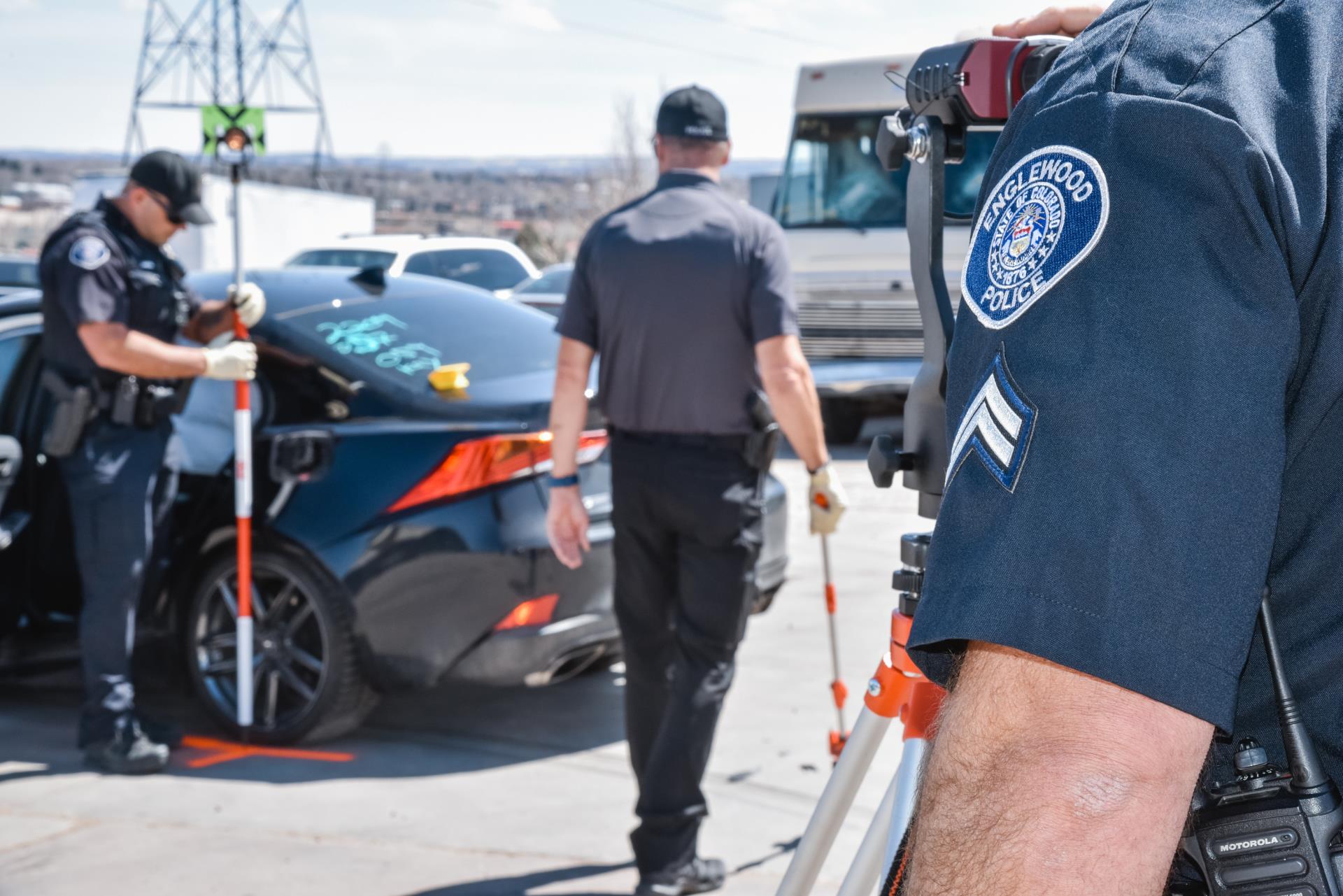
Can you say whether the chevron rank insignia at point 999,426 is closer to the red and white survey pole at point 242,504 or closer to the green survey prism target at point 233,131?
the red and white survey pole at point 242,504

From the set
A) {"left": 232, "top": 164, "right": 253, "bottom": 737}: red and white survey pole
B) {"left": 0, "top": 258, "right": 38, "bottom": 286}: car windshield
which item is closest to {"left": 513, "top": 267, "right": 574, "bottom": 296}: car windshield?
{"left": 0, "top": 258, "right": 38, "bottom": 286}: car windshield

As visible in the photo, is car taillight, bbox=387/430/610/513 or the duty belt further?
car taillight, bbox=387/430/610/513

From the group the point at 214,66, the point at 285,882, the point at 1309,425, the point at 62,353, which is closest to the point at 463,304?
the point at 62,353

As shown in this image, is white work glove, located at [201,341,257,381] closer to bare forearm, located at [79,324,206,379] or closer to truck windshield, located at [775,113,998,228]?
bare forearm, located at [79,324,206,379]

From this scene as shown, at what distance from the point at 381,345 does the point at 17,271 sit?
16757 mm

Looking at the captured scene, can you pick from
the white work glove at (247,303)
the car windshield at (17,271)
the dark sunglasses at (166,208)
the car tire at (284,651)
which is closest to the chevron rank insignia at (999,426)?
the car tire at (284,651)

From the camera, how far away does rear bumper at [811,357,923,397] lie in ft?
35.1

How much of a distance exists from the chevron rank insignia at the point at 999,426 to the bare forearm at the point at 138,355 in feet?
12.5

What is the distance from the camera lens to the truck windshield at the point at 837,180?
33.7 ft

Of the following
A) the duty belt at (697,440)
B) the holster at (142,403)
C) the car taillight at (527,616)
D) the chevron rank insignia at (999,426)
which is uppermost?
the chevron rank insignia at (999,426)

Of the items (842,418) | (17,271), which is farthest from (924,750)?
(17,271)

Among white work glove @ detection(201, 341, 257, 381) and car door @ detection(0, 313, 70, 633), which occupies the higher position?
white work glove @ detection(201, 341, 257, 381)

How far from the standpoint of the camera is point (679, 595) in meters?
3.51

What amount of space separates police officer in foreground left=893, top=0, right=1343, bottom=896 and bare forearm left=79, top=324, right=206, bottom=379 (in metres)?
3.81
